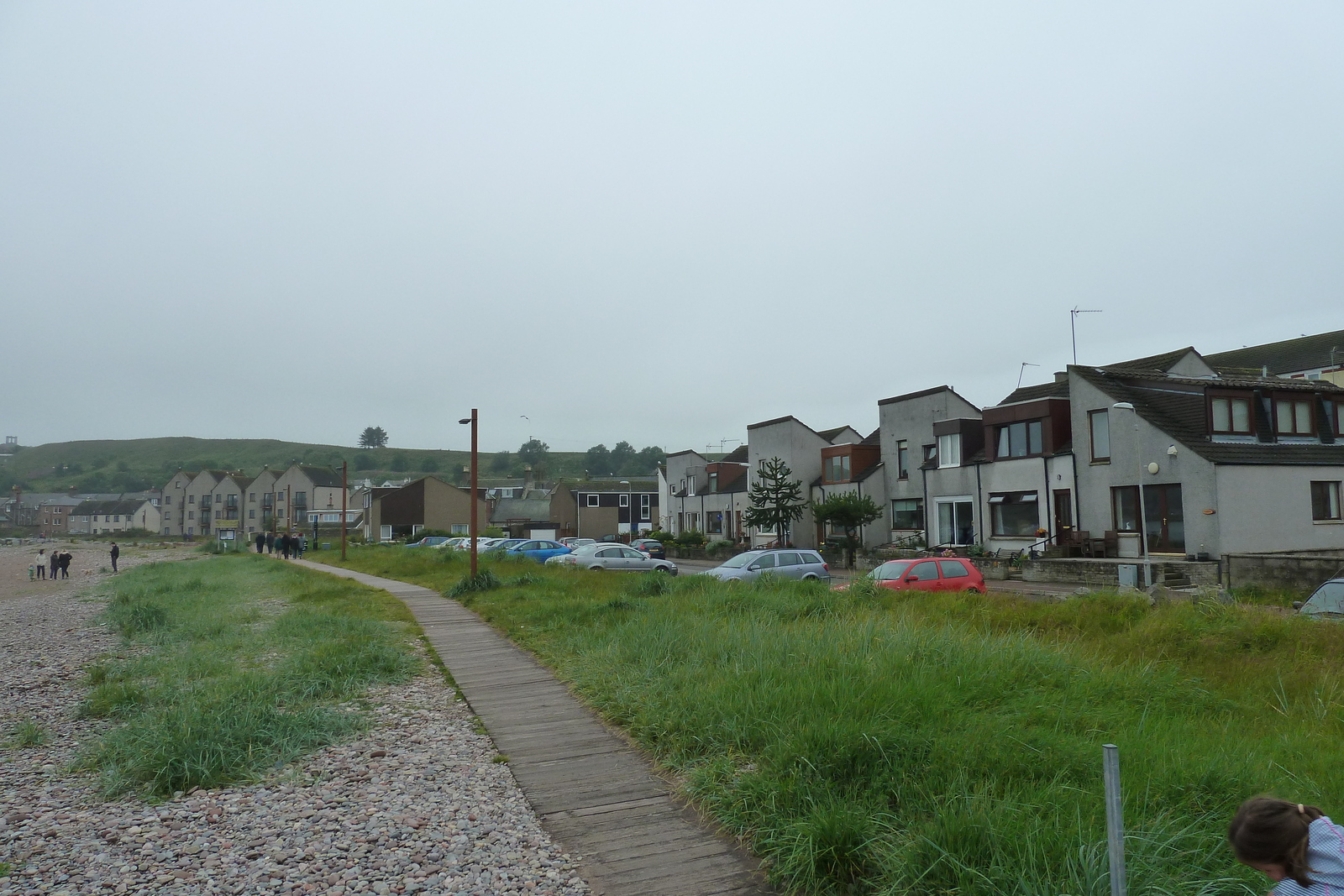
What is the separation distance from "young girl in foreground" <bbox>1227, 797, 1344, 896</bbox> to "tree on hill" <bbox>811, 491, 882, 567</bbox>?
36442 millimetres

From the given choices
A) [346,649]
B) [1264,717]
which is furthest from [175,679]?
[1264,717]

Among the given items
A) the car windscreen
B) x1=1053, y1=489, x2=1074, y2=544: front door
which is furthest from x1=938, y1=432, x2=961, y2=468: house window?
the car windscreen

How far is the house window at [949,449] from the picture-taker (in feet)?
122

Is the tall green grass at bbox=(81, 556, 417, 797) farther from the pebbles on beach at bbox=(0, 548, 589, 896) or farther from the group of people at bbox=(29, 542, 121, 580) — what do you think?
the group of people at bbox=(29, 542, 121, 580)

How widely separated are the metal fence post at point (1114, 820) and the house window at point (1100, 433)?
29906mm

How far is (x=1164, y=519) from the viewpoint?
27719 millimetres

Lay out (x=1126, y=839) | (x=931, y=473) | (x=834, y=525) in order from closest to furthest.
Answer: (x=1126, y=839)
(x=931, y=473)
(x=834, y=525)

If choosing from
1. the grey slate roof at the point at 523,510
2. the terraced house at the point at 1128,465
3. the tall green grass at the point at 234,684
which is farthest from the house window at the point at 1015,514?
the grey slate roof at the point at 523,510

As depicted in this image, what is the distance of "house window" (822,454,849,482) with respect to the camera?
4459 cm

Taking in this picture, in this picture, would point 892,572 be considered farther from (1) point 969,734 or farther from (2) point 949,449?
(2) point 949,449

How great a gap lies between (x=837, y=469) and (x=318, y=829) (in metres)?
41.5

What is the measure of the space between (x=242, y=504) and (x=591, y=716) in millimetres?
130159

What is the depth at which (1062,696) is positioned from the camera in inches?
272

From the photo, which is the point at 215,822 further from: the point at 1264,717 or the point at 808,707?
the point at 1264,717
